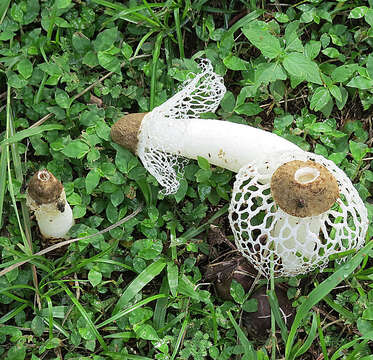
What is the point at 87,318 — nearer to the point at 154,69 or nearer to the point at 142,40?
the point at 154,69

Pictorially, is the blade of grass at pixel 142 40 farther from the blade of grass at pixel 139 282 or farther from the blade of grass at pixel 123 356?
the blade of grass at pixel 123 356

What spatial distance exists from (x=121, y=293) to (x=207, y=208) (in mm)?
750

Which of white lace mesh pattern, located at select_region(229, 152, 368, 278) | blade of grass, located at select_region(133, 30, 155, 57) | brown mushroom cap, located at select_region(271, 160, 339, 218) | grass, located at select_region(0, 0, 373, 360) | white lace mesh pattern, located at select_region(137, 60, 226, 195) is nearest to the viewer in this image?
brown mushroom cap, located at select_region(271, 160, 339, 218)

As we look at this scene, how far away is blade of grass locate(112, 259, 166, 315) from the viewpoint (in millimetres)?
2971

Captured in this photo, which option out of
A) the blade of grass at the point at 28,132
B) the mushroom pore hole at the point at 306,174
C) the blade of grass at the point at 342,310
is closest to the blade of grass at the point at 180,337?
the blade of grass at the point at 342,310

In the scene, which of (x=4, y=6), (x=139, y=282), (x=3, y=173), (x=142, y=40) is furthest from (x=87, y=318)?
(x=4, y=6)

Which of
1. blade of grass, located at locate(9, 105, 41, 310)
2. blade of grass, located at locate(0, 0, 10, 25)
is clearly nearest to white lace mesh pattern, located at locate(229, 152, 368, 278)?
blade of grass, located at locate(9, 105, 41, 310)

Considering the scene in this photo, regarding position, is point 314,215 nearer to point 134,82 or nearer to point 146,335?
point 146,335

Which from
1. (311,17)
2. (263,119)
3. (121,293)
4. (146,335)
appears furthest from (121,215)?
(311,17)

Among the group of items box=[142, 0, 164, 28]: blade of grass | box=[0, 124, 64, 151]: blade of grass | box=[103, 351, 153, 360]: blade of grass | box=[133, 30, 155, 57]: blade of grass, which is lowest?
box=[103, 351, 153, 360]: blade of grass

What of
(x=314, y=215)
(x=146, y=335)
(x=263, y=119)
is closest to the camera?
(x=314, y=215)

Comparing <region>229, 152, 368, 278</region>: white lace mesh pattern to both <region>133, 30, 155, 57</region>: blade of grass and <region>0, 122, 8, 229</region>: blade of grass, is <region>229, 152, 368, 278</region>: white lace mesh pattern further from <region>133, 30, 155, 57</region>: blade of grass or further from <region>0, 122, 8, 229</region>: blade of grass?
<region>0, 122, 8, 229</region>: blade of grass

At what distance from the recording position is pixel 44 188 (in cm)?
274

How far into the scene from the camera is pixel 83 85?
351cm
